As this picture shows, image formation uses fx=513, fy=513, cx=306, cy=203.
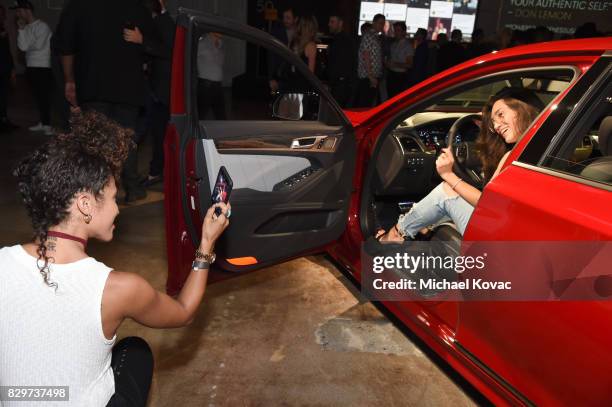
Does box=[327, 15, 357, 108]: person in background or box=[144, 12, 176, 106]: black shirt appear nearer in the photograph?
box=[144, 12, 176, 106]: black shirt

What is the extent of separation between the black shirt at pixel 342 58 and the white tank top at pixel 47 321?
16.8 ft

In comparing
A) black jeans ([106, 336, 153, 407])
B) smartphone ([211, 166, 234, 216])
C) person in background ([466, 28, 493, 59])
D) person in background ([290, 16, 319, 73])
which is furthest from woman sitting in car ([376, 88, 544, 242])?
person in background ([466, 28, 493, 59])

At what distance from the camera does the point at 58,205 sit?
3.63 feet

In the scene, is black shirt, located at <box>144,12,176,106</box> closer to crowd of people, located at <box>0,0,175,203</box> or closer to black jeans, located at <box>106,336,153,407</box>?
crowd of people, located at <box>0,0,175,203</box>

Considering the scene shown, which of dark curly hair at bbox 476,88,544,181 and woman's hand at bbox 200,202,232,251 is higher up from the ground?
dark curly hair at bbox 476,88,544,181

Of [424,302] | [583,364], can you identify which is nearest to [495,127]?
[424,302]

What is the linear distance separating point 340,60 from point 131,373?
5.04m

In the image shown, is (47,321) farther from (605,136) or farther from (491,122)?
(491,122)

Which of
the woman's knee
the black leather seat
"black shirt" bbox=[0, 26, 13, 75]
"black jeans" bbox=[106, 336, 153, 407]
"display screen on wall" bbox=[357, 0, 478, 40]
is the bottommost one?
"black jeans" bbox=[106, 336, 153, 407]

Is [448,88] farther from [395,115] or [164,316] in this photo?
[164,316]

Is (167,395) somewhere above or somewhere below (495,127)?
below

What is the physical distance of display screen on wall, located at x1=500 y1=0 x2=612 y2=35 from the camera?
34.6 ft

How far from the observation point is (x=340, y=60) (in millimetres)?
5883

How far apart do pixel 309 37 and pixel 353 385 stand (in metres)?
A: 3.73
